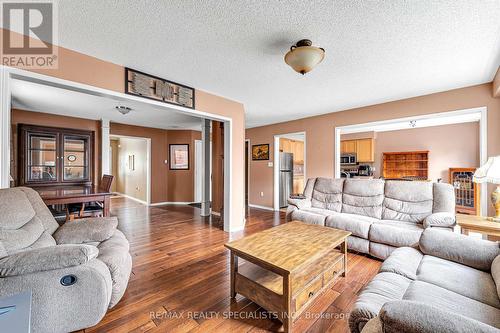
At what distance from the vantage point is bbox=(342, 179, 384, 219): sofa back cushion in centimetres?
325

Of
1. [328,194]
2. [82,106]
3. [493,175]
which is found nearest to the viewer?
[493,175]

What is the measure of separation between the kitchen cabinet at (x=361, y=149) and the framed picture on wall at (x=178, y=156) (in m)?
5.27

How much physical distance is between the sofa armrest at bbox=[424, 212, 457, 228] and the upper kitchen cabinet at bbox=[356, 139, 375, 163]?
4607 millimetres

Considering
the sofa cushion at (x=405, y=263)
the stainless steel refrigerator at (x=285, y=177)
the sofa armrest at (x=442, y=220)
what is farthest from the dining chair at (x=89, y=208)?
the sofa armrest at (x=442, y=220)

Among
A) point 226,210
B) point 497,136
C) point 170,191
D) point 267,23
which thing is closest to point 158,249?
point 226,210

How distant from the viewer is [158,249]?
296 cm

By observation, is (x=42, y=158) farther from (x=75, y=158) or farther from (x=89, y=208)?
(x=89, y=208)

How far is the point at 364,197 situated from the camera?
3.38 meters

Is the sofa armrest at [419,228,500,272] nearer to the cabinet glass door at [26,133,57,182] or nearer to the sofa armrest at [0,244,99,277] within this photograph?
the sofa armrest at [0,244,99,277]

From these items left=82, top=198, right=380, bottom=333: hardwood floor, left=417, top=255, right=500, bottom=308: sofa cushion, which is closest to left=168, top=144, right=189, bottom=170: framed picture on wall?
left=82, top=198, right=380, bottom=333: hardwood floor

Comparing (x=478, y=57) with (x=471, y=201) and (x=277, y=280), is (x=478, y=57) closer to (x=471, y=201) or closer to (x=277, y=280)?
(x=277, y=280)

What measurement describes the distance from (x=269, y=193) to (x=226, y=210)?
219 centimetres

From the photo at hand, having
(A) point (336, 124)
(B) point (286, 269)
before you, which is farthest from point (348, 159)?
(B) point (286, 269)
